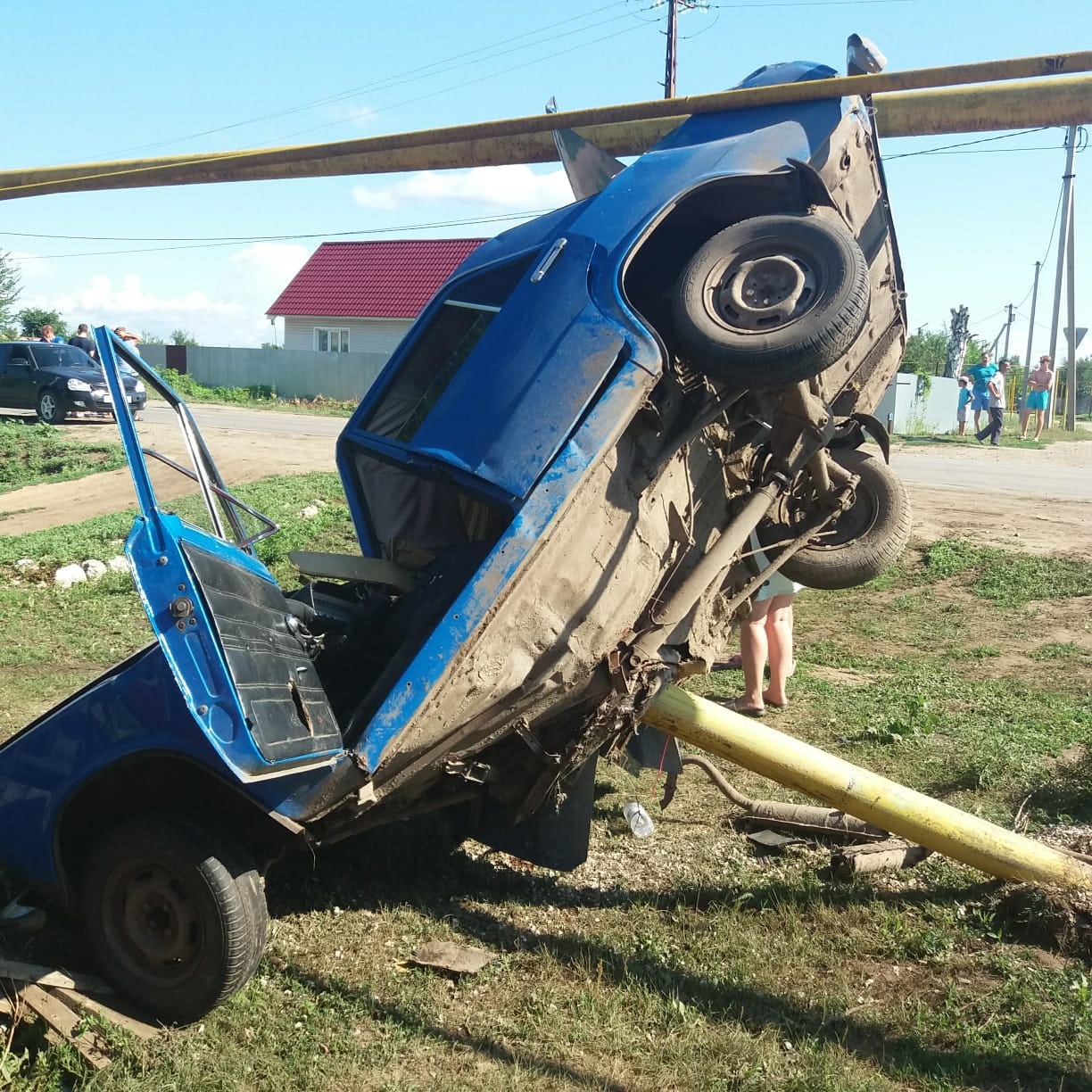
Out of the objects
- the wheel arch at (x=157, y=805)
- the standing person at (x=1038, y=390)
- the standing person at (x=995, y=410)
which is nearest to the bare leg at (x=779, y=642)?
the wheel arch at (x=157, y=805)

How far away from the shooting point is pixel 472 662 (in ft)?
12.0

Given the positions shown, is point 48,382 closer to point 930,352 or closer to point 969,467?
point 969,467

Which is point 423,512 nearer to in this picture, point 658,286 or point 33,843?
point 658,286

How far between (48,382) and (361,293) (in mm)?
18238

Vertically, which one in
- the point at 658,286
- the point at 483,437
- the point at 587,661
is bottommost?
the point at 587,661

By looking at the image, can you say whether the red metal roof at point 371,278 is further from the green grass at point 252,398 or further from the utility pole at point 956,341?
the utility pole at point 956,341

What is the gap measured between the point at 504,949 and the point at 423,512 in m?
1.92

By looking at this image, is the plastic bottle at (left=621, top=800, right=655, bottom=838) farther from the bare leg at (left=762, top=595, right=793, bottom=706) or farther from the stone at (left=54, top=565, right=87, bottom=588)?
the stone at (left=54, top=565, right=87, bottom=588)

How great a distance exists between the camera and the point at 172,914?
3.89 metres

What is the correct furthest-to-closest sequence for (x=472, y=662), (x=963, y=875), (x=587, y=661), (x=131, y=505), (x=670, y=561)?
(x=131, y=505), (x=963, y=875), (x=670, y=561), (x=587, y=661), (x=472, y=662)

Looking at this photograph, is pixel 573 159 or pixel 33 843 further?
pixel 573 159

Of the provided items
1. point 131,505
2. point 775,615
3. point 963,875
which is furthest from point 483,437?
point 131,505

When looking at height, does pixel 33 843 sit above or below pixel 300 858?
above

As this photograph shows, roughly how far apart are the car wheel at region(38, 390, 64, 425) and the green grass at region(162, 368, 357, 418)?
802 cm
